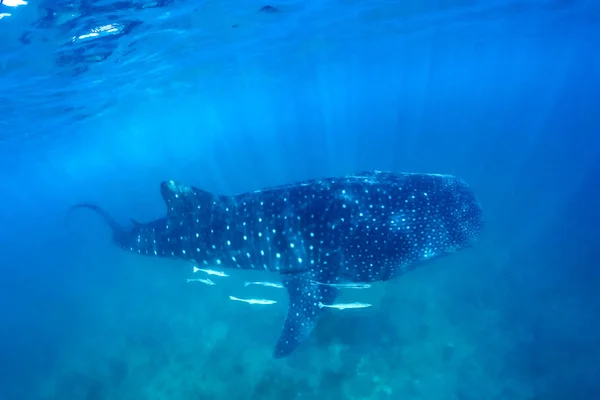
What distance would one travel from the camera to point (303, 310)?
6.50 m

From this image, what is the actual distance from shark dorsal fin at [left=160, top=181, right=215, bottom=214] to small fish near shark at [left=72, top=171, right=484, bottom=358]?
0.02 meters

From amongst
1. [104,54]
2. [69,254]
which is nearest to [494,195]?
[104,54]

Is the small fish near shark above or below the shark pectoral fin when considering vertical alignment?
above

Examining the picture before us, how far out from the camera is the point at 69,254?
28109 millimetres

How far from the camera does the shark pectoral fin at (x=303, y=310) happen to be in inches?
251

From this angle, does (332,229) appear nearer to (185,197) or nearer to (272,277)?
(185,197)

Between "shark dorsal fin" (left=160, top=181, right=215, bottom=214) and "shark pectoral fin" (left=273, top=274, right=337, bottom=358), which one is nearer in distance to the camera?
"shark pectoral fin" (left=273, top=274, right=337, bottom=358)

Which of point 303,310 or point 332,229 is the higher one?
point 332,229

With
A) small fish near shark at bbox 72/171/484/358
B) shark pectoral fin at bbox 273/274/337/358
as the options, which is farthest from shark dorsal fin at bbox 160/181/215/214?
shark pectoral fin at bbox 273/274/337/358

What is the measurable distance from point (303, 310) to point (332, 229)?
1.45 m

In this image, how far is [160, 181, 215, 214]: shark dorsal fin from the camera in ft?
24.4

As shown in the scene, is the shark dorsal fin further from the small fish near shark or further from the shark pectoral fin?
the shark pectoral fin

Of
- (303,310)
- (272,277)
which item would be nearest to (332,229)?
(303,310)

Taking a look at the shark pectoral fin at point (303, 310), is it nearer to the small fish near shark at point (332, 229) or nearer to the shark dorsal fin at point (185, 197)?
the small fish near shark at point (332, 229)
